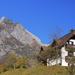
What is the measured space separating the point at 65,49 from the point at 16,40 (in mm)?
55952

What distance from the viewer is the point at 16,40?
422 ft

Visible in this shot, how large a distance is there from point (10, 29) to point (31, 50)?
16.6m

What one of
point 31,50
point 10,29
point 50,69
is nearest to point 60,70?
point 50,69

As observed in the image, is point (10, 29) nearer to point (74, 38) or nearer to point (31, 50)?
point (31, 50)

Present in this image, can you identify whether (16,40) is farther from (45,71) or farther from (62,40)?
(45,71)

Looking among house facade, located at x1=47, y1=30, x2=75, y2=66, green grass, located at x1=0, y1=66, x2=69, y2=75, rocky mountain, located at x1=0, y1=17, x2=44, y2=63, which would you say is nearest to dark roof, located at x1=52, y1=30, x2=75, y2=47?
house facade, located at x1=47, y1=30, x2=75, y2=66

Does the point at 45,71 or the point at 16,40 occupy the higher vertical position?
the point at 16,40

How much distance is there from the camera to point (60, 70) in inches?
2258

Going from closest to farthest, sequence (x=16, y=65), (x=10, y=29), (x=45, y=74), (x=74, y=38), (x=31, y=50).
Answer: (x=45, y=74) → (x=16, y=65) → (x=74, y=38) → (x=31, y=50) → (x=10, y=29)

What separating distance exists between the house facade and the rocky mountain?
39.2 m

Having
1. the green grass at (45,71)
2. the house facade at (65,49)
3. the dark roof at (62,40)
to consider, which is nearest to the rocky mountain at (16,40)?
the dark roof at (62,40)

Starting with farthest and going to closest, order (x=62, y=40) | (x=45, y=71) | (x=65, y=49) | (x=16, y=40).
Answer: (x=16, y=40) → (x=62, y=40) → (x=65, y=49) → (x=45, y=71)

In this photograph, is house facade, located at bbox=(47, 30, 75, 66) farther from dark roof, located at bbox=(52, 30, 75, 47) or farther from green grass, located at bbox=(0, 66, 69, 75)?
green grass, located at bbox=(0, 66, 69, 75)

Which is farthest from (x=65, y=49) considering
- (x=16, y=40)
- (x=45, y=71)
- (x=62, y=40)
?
(x=16, y=40)
